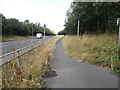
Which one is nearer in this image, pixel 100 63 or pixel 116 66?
pixel 116 66

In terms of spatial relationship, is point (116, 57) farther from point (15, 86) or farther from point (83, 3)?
point (83, 3)

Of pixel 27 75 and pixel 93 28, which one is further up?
pixel 93 28

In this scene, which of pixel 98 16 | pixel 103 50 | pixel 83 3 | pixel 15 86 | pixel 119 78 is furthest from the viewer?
pixel 98 16

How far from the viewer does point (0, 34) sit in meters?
50.2

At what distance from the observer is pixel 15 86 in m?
4.45

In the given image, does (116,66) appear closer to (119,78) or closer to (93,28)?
(119,78)

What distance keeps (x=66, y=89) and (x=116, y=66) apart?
322 centimetres

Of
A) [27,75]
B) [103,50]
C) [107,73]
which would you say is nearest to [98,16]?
[103,50]

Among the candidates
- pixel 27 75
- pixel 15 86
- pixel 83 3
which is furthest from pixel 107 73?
pixel 83 3

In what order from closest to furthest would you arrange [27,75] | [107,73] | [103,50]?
1. [27,75]
2. [107,73]
3. [103,50]

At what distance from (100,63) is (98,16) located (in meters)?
14.2

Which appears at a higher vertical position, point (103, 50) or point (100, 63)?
point (103, 50)

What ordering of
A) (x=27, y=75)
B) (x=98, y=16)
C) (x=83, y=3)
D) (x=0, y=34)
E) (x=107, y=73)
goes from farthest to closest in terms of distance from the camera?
(x=0, y=34) < (x=98, y=16) < (x=83, y=3) < (x=107, y=73) < (x=27, y=75)

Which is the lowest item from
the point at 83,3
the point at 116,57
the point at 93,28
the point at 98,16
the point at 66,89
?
the point at 66,89
